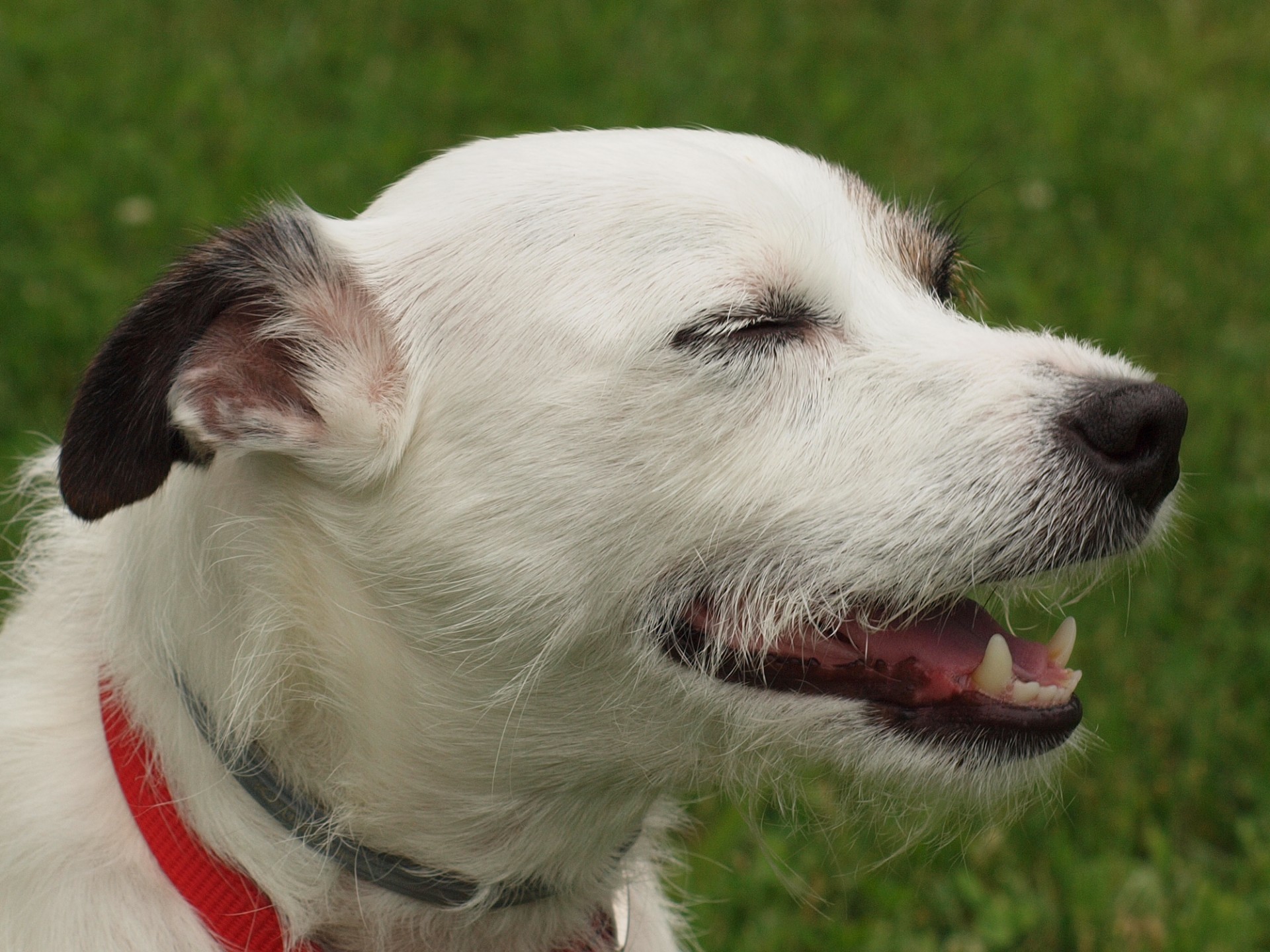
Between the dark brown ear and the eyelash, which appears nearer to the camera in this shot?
the dark brown ear

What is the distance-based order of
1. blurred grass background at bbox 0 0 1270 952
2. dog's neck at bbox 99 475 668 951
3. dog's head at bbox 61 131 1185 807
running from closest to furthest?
dog's head at bbox 61 131 1185 807
dog's neck at bbox 99 475 668 951
blurred grass background at bbox 0 0 1270 952

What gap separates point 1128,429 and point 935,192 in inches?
185

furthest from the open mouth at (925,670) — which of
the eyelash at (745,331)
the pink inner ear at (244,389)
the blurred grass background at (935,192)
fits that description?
the pink inner ear at (244,389)

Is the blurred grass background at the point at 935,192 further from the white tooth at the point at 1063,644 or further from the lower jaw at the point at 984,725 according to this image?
the white tooth at the point at 1063,644

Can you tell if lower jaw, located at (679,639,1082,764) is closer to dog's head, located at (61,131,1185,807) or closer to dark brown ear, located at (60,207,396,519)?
dog's head, located at (61,131,1185,807)

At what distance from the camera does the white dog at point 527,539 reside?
96.9 inches

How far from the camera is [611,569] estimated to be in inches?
97.3

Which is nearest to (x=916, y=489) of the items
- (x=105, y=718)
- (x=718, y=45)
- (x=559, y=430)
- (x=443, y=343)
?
(x=559, y=430)

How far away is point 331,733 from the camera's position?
104 inches

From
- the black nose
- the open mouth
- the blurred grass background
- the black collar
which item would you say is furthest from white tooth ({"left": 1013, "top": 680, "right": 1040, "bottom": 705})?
the black collar

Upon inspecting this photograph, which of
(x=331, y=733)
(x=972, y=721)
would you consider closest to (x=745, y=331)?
(x=972, y=721)

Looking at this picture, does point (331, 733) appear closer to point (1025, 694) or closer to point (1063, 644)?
point (1025, 694)

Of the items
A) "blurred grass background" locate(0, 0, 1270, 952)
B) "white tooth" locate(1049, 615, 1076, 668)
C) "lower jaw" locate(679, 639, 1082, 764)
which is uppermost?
"white tooth" locate(1049, 615, 1076, 668)

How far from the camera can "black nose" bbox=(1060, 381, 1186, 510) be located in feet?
8.15
